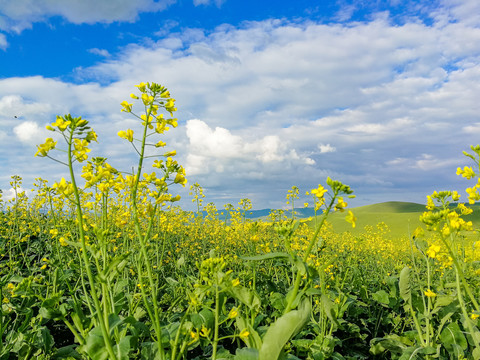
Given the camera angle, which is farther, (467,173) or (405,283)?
(405,283)

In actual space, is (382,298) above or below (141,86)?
below

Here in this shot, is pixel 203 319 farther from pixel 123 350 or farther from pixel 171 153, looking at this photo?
pixel 171 153

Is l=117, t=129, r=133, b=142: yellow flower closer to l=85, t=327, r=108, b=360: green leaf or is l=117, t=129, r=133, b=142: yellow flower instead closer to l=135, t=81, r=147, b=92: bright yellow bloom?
l=135, t=81, r=147, b=92: bright yellow bloom

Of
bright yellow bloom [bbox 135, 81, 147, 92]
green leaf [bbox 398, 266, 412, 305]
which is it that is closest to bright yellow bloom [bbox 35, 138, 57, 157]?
bright yellow bloom [bbox 135, 81, 147, 92]

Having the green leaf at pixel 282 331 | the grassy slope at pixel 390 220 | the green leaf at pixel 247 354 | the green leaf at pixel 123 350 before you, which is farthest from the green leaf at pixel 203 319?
the grassy slope at pixel 390 220

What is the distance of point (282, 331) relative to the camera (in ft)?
4.50

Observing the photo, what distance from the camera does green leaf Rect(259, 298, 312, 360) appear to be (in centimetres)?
136

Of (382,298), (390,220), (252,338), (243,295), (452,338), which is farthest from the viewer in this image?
(390,220)

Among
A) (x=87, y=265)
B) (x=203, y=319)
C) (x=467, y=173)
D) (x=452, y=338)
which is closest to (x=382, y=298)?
(x=452, y=338)

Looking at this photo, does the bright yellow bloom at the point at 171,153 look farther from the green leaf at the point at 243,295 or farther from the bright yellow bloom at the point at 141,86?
the green leaf at the point at 243,295

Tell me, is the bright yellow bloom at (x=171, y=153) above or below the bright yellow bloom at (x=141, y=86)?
below

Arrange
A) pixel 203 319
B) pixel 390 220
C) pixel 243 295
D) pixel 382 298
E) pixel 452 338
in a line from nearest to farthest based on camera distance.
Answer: pixel 243 295 < pixel 203 319 < pixel 452 338 < pixel 382 298 < pixel 390 220

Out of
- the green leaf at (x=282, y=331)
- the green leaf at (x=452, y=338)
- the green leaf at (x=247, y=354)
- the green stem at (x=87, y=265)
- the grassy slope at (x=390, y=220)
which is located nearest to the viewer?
the green leaf at (x=282, y=331)

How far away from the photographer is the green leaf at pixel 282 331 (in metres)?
1.36
